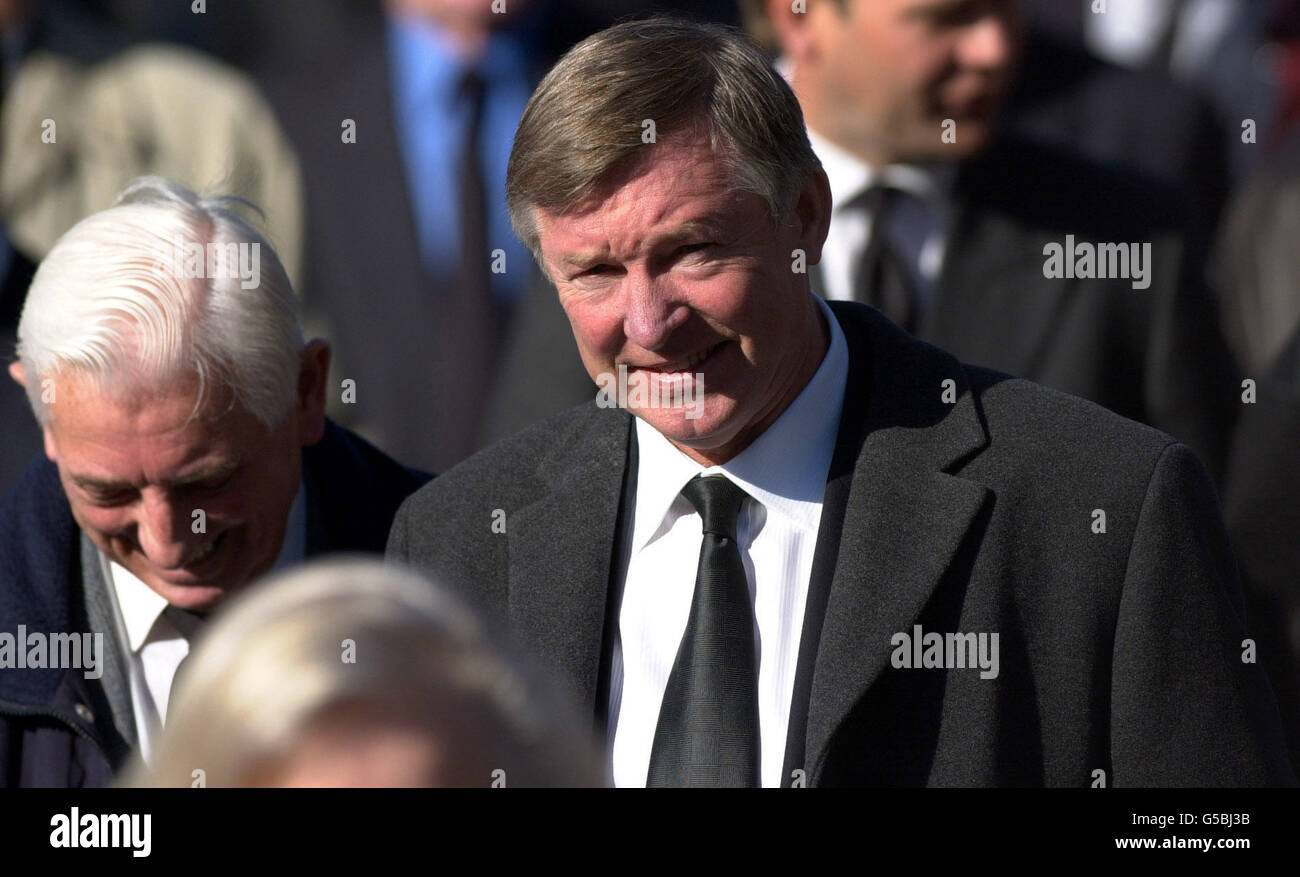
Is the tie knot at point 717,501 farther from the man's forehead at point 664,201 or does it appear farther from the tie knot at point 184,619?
the tie knot at point 184,619

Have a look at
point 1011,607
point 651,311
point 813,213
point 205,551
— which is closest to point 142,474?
point 205,551

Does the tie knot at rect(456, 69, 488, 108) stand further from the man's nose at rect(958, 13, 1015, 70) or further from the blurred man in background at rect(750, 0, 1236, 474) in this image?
the man's nose at rect(958, 13, 1015, 70)

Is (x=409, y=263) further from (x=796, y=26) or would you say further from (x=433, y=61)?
(x=796, y=26)

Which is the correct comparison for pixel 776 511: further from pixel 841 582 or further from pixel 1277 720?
pixel 1277 720

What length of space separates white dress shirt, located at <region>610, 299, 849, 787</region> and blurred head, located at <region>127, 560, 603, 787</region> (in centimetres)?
121

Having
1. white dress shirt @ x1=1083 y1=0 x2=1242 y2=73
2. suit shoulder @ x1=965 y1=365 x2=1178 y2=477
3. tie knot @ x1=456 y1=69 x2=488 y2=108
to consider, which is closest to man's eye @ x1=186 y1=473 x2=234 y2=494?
suit shoulder @ x1=965 y1=365 x2=1178 y2=477

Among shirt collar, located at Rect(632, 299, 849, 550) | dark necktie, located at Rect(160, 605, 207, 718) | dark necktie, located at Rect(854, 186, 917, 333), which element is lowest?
dark necktie, located at Rect(160, 605, 207, 718)

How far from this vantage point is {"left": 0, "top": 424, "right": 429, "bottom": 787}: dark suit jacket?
3051 millimetres

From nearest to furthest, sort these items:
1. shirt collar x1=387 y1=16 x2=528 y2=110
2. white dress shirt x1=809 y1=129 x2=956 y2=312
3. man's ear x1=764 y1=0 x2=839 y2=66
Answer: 1. white dress shirt x1=809 y1=129 x2=956 y2=312
2. man's ear x1=764 y1=0 x2=839 y2=66
3. shirt collar x1=387 y1=16 x2=528 y2=110

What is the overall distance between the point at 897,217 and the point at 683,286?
2118mm

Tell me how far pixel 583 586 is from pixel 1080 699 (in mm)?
748

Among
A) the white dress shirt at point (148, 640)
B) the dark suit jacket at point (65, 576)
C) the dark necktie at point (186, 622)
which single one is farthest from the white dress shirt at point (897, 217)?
the dark necktie at point (186, 622)
